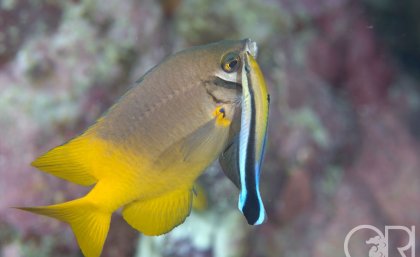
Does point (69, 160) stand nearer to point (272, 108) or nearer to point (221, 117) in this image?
point (221, 117)

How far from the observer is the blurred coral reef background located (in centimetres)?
269

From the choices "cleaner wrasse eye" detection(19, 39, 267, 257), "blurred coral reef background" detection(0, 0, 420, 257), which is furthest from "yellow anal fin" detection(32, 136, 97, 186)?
"blurred coral reef background" detection(0, 0, 420, 257)

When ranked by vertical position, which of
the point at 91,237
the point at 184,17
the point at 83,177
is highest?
the point at 184,17

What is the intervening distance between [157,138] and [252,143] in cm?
38

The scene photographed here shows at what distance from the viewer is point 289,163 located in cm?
323

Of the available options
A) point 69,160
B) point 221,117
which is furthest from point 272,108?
point 69,160

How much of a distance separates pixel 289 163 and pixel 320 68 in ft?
3.71

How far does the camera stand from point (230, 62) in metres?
1.40

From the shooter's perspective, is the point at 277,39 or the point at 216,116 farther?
the point at 277,39

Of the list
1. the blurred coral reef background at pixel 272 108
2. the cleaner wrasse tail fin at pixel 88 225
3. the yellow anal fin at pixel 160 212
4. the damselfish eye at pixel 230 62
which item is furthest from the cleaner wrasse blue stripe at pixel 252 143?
the blurred coral reef background at pixel 272 108

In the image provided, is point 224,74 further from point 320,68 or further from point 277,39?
point 320,68

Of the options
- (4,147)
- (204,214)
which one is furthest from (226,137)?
(4,147)

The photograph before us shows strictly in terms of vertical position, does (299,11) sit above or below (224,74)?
above

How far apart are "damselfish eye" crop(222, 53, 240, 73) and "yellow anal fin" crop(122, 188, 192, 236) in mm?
428
